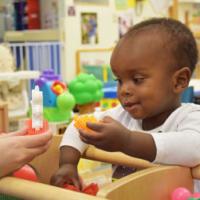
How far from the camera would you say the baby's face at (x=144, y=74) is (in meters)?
0.66

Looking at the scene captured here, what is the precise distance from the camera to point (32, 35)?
2.16 metres

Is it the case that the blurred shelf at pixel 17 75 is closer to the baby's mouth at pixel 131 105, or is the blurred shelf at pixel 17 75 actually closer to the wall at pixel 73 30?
the wall at pixel 73 30

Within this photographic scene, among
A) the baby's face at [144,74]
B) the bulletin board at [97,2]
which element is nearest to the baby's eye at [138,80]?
the baby's face at [144,74]

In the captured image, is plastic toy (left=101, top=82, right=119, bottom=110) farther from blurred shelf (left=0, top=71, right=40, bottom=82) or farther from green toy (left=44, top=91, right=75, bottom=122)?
blurred shelf (left=0, top=71, right=40, bottom=82)

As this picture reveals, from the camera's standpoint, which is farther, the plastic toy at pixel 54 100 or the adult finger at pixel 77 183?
the plastic toy at pixel 54 100

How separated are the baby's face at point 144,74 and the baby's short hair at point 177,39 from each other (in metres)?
0.02

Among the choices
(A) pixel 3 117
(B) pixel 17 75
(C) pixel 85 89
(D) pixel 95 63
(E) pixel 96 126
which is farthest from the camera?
(D) pixel 95 63

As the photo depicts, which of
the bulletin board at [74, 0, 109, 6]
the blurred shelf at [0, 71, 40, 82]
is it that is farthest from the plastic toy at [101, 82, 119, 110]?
the bulletin board at [74, 0, 109, 6]

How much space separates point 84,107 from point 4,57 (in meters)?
0.41

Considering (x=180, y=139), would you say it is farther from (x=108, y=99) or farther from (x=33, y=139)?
(x=108, y=99)

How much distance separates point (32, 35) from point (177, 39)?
1555mm

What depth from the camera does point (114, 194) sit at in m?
0.46

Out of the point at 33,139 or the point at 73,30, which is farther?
the point at 73,30

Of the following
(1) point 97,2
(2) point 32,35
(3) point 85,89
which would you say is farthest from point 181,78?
(1) point 97,2
